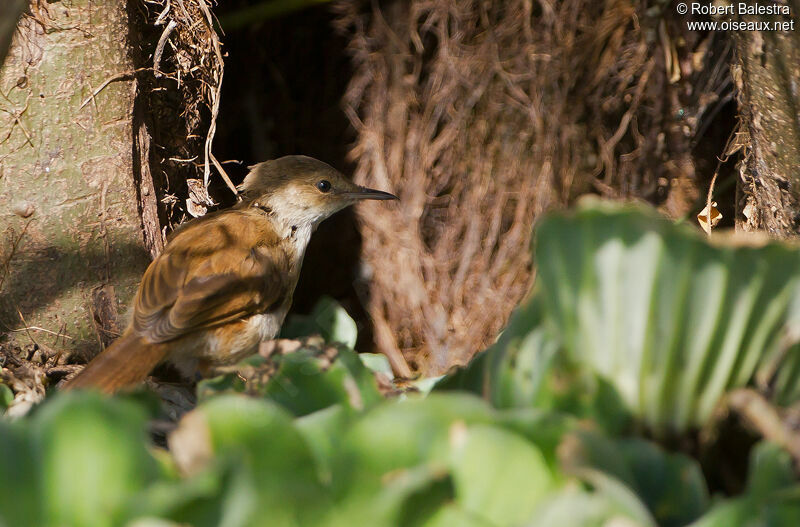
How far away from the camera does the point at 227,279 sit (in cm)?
266

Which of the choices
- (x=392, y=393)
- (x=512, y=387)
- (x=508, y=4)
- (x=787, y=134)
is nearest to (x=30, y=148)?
(x=392, y=393)

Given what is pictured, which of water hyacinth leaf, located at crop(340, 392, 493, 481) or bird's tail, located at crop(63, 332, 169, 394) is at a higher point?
water hyacinth leaf, located at crop(340, 392, 493, 481)

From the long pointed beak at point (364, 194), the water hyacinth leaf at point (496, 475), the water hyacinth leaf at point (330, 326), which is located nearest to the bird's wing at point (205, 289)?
the long pointed beak at point (364, 194)

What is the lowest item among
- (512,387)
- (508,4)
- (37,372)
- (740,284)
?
(37,372)

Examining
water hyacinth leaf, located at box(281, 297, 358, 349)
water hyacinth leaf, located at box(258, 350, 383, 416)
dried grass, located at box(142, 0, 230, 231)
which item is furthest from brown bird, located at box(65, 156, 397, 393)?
water hyacinth leaf, located at box(258, 350, 383, 416)

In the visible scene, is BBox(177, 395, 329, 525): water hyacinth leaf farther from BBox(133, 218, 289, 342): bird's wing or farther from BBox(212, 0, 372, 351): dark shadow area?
BBox(212, 0, 372, 351): dark shadow area

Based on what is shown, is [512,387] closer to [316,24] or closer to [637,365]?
[637,365]

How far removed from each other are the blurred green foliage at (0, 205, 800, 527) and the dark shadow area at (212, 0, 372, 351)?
2.92 meters

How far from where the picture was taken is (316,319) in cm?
174

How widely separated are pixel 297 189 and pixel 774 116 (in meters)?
1.83

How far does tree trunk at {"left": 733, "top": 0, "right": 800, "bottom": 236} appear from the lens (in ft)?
5.54

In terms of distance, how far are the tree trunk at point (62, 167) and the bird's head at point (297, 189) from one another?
0.81m

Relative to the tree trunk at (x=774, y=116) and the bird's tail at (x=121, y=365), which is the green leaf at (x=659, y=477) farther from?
the bird's tail at (x=121, y=365)

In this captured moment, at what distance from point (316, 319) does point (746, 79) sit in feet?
3.54
